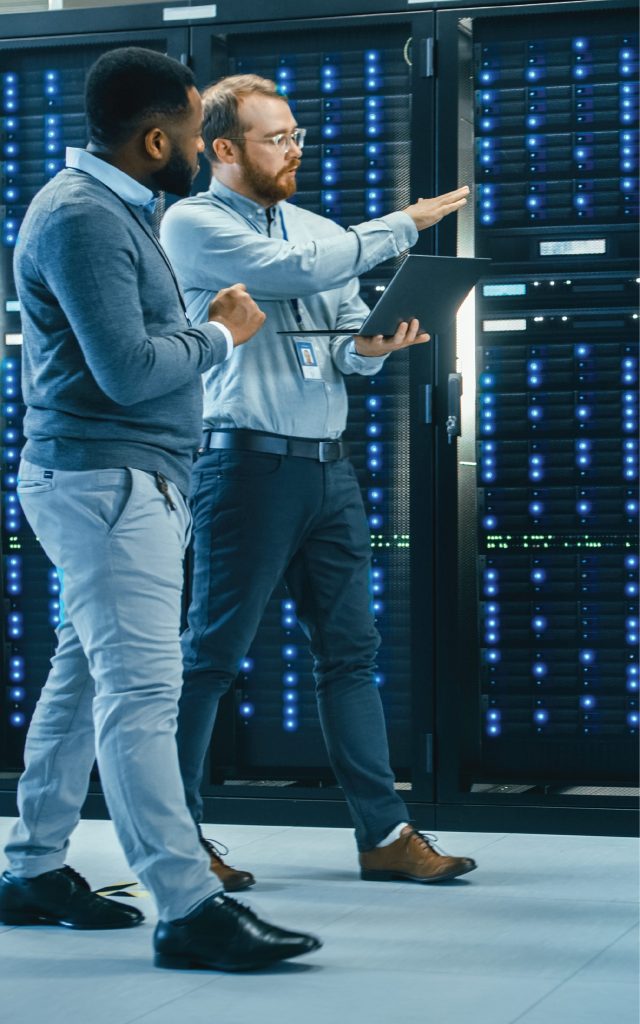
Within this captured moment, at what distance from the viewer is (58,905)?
9.34 feet

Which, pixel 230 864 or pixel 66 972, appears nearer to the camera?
pixel 66 972

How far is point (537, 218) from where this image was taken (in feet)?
13.2

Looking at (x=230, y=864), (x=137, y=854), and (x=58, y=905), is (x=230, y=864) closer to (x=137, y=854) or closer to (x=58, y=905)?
(x=58, y=905)

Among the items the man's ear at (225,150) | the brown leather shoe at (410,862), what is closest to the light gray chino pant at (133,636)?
the brown leather shoe at (410,862)

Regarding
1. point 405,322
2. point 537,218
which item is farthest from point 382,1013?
point 537,218

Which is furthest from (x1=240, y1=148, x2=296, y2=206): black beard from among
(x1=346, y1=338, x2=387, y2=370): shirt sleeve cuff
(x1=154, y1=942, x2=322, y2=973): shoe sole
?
(x1=154, y1=942, x2=322, y2=973): shoe sole

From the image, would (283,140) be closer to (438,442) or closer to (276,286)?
(276,286)

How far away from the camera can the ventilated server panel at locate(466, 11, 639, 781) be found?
3979 mm

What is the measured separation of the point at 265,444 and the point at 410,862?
97cm

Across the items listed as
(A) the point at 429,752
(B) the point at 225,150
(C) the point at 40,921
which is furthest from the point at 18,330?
(C) the point at 40,921

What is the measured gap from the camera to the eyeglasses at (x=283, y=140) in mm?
3289

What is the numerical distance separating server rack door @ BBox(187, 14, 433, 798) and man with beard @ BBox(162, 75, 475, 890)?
2.32 feet

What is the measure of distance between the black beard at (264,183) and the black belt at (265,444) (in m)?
0.54

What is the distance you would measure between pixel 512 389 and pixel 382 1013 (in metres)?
2.12
